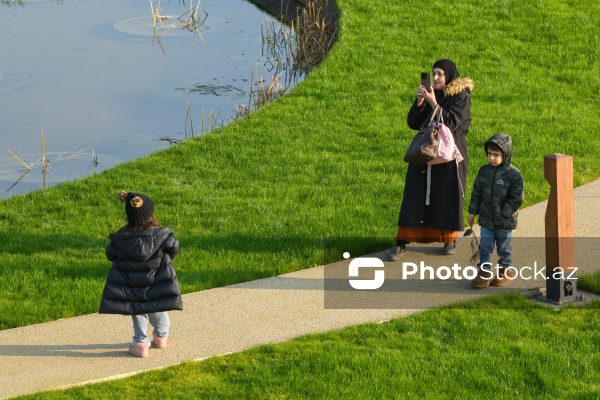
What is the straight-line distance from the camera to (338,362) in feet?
25.5

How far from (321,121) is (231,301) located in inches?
236

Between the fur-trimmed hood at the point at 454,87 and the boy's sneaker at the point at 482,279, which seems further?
the fur-trimmed hood at the point at 454,87

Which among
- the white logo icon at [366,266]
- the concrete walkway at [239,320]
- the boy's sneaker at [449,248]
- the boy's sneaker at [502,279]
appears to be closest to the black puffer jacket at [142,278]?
the concrete walkway at [239,320]

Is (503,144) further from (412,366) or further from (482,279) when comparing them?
(412,366)

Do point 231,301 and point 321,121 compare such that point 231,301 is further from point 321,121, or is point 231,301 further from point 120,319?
point 321,121

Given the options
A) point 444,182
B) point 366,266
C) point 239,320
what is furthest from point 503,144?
point 239,320

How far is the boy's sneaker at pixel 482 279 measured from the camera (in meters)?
9.28

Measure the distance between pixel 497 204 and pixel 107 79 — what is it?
1117cm

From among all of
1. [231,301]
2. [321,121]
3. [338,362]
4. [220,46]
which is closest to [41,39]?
[220,46]

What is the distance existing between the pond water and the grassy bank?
190 centimetres

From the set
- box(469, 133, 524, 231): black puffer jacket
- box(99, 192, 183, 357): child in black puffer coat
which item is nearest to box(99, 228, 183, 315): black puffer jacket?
box(99, 192, 183, 357): child in black puffer coat

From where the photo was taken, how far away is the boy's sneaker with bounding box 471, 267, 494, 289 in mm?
9281

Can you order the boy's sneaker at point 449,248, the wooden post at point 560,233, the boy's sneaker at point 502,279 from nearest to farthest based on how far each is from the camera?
the wooden post at point 560,233 < the boy's sneaker at point 502,279 < the boy's sneaker at point 449,248

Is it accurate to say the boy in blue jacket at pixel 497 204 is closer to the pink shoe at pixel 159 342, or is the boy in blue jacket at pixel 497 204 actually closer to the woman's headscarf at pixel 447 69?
the woman's headscarf at pixel 447 69
